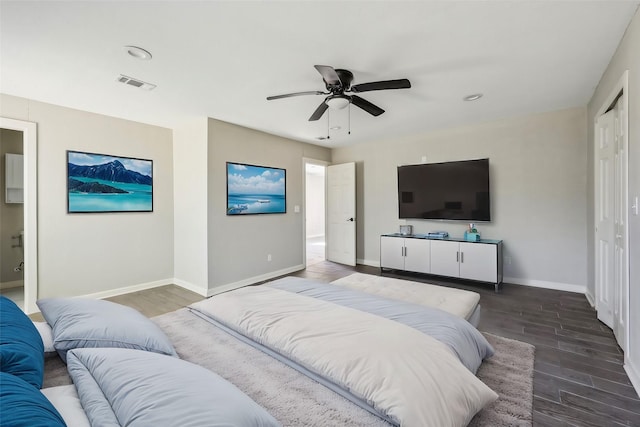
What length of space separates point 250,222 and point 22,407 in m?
4.04

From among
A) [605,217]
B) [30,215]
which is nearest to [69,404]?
[30,215]

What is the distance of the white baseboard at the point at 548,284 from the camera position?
3.90m

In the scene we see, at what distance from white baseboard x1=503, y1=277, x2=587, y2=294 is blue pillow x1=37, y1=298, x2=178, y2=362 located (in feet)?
15.5

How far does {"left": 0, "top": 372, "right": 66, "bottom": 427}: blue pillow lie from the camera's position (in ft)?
1.96

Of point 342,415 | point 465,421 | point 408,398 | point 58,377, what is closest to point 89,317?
point 58,377

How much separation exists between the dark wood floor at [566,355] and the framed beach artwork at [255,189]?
343 cm

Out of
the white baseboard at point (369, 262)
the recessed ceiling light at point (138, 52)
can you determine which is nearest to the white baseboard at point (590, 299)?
the white baseboard at point (369, 262)

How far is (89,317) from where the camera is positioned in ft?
4.45

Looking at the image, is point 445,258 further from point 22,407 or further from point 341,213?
point 22,407

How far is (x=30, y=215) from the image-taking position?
11.1ft

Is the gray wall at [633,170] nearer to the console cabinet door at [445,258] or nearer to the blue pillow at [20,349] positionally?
the console cabinet door at [445,258]

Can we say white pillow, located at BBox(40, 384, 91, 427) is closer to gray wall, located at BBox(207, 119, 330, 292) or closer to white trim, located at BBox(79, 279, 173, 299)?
gray wall, located at BBox(207, 119, 330, 292)

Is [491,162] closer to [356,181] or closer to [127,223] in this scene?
[356,181]

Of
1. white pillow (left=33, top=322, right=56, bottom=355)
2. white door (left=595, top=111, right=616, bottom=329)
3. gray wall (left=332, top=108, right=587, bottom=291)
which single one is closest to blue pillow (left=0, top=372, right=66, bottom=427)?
white pillow (left=33, top=322, right=56, bottom=355)
